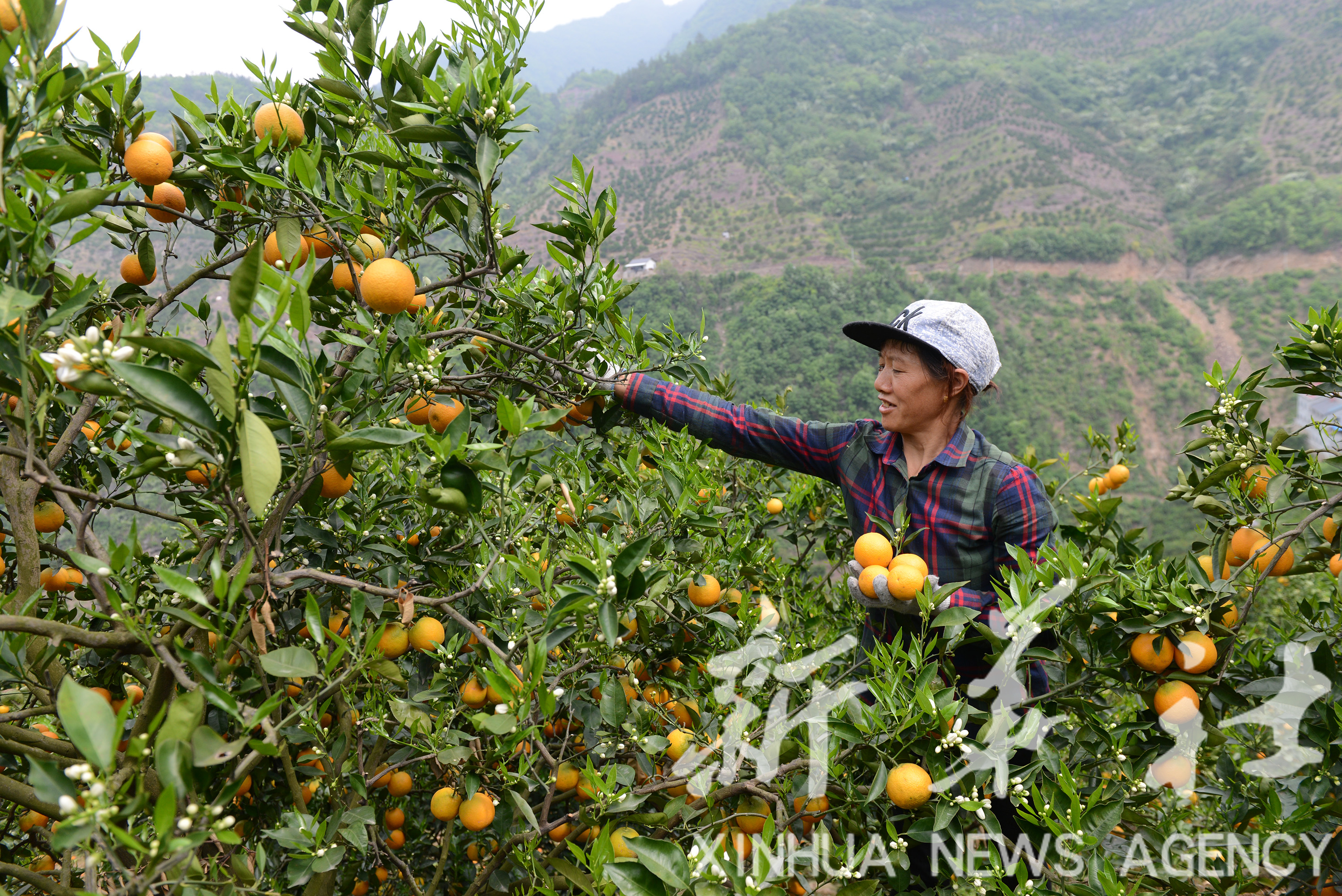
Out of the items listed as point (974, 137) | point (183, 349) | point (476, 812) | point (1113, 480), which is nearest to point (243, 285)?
point (183, 349)

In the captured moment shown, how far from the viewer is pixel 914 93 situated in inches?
1959

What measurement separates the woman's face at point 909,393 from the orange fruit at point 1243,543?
0.61 meters

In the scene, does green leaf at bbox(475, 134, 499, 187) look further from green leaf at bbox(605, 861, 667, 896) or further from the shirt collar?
the shirt collar

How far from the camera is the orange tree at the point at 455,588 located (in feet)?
2.62

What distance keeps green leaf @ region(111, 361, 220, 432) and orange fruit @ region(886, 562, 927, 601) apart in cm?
109

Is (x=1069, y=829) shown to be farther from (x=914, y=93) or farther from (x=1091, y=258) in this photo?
(x=914, y=93)

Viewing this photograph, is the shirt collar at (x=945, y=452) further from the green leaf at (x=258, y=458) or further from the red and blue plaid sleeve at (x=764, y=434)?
the green leaf at (x=258, y=458)

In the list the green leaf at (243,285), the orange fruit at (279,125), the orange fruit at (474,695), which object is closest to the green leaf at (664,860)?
the orange fruit at (474,695)

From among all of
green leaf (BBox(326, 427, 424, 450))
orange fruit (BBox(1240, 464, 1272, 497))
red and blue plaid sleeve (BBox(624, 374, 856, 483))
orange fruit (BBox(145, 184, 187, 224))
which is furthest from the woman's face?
orange fruit (BBox(145, 184, 187, 224))

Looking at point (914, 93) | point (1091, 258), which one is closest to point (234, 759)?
point (1091, 258)

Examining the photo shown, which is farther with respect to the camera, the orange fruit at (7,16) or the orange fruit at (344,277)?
the orange fruit at (344,277)

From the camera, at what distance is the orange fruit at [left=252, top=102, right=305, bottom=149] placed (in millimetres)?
1308

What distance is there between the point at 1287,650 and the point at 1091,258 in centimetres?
3850

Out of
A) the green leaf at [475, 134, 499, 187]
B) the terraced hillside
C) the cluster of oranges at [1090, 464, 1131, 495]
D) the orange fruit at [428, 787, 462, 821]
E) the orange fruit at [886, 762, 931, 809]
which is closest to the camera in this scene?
the orange fruit at [886, 762, 931, 809]
